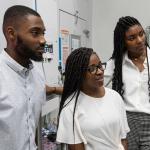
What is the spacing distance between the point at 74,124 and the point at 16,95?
300mm

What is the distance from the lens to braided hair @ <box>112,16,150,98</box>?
1678mm

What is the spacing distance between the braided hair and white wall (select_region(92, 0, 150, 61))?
2326 millimetres

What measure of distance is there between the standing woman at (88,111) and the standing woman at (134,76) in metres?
0.24

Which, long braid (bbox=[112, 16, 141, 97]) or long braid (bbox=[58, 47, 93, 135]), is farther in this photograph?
long braid (bbox=[112, 16, 141, 97])

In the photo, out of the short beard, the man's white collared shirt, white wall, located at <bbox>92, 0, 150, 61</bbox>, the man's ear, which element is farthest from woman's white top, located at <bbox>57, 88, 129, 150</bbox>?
white wall, located at <bbox>92, 0, 150, 61</bbox>

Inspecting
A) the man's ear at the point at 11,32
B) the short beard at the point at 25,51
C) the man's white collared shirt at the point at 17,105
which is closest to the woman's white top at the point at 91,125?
the man's white collared shirt at the point at 17,105

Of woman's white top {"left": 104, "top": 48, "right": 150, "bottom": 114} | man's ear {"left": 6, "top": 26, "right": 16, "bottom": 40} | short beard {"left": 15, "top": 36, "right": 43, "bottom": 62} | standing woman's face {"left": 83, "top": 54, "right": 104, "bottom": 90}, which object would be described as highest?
man's ear {"left": 6, "top": 26, "right": 16, "bottom": 40}

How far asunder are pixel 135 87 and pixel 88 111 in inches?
18.6

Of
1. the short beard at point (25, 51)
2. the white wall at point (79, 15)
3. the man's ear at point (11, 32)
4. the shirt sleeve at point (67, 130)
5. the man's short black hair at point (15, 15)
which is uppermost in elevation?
the white wall at point (79, 15)

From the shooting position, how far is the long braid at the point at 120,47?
1.68 m

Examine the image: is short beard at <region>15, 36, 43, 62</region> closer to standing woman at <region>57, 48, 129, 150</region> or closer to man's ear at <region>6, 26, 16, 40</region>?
man's ear at <region>6, 26, 16, 40</region>

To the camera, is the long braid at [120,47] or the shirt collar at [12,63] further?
the long braid at [120,47]

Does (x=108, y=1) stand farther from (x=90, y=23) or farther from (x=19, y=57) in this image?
(x=19, y=57)

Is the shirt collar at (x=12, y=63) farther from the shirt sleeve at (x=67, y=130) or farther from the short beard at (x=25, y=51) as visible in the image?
the shirt sleeve at (x=67, y=130)
